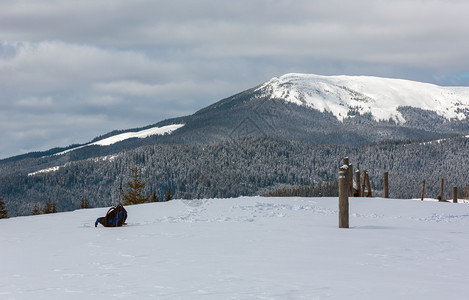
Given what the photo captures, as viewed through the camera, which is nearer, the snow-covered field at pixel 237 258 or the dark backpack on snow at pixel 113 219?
the snow-covered field at pixel 237 258

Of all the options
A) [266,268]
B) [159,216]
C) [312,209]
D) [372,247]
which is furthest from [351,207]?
[266,268]

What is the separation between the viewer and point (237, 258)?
10.9 metres

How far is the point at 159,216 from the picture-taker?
21453 mm

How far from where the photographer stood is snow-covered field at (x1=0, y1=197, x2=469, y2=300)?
8.06 meters

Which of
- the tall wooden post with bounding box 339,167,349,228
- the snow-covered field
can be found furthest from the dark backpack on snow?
the tall wooden post with bounding box 339,167,349,228

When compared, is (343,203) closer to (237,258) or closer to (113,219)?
(237,258)

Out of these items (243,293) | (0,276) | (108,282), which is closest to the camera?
(243,293)

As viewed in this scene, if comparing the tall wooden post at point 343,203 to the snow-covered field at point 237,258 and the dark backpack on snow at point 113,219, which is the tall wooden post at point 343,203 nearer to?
the snow-covered field at point 237,258

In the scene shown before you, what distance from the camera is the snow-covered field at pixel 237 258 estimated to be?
26.5 ft

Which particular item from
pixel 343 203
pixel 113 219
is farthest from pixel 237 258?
pixel 113 219

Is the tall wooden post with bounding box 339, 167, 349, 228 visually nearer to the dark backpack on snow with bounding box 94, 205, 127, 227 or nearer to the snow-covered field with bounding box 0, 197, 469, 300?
the snow-covered field with bounding box 0, 197, 469, 300

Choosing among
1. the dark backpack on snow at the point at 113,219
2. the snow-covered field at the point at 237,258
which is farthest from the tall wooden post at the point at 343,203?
the dark backpack on snow at the point at 113,219

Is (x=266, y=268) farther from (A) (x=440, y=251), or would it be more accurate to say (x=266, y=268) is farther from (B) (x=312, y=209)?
(B) (x=312, y=209)

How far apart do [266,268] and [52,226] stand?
1193 centimetres
